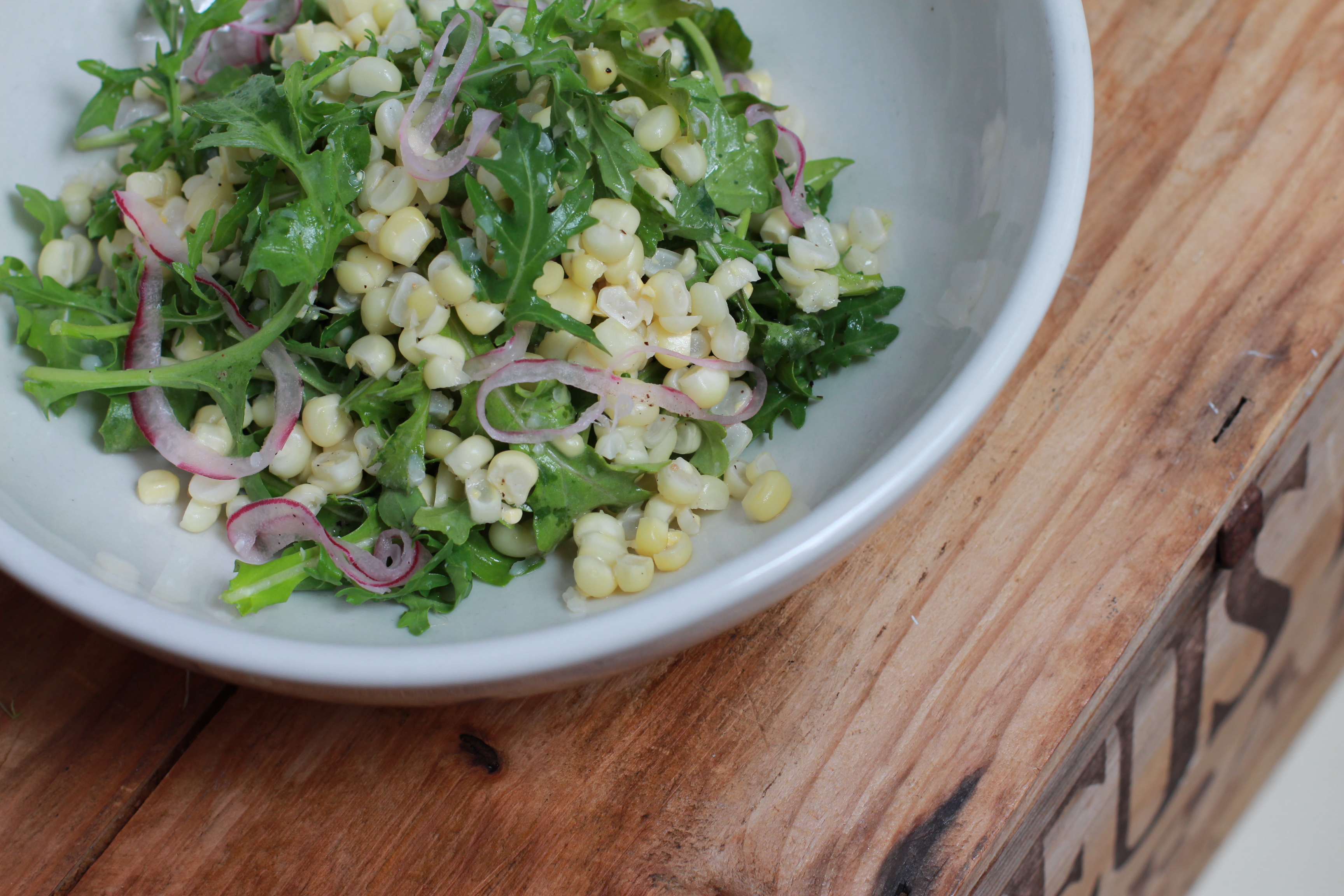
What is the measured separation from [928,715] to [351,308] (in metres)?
0.81

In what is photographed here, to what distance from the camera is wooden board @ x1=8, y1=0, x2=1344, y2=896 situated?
1122 mm

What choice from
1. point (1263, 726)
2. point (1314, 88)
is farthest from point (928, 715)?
point (1263, 726)

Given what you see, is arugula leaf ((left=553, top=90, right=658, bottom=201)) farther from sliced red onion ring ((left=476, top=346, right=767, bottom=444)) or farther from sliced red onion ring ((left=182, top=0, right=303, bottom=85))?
sliced red onion ring ((left=182, top=0, right=303, bottom=85))

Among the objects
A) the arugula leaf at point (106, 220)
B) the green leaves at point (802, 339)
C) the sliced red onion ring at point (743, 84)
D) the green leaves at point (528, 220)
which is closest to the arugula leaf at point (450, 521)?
the green leaves at point (528, 220)

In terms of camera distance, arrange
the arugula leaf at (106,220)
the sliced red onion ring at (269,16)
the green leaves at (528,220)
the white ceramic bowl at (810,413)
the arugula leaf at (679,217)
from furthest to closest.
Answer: the sliced red onion ring at (269,16) → the arugula leaf at (106,220) → the arugula leaf at (679,217) → the green leaves at (528,220) → the white ceramic bowl at (810,413)

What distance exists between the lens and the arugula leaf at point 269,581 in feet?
3.32

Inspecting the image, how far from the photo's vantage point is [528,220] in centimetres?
100

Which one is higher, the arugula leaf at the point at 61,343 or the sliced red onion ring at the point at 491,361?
the sliced red onion ring at the point at 491,361

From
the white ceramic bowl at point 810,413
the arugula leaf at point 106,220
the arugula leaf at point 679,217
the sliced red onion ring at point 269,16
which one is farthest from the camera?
the sliced red onion ring at point 269,16

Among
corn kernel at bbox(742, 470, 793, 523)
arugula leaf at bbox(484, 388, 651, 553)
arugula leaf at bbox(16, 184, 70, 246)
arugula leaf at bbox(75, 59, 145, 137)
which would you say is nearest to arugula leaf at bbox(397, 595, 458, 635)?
arugula leaf at bbox(484, 388, 651, 553)

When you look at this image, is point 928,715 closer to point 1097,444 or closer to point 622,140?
point 1097,444

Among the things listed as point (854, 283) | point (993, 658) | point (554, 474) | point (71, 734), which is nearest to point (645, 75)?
point (854, 283)

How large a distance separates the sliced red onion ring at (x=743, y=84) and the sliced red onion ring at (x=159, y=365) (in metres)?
0.67

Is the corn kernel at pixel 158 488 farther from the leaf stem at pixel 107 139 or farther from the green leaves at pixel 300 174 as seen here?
the leaf stem at pixel 107 139
